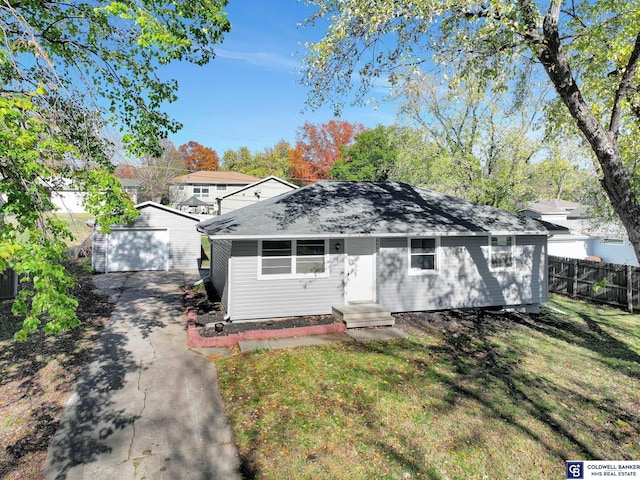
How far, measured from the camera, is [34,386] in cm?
630

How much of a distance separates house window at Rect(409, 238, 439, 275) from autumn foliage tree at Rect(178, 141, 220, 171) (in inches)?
2211

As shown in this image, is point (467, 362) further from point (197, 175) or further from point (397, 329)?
point (197, 175)

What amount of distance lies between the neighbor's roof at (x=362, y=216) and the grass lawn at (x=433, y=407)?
2976 millimetres

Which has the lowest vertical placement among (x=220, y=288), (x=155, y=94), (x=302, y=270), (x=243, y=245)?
(x=220, y=288)

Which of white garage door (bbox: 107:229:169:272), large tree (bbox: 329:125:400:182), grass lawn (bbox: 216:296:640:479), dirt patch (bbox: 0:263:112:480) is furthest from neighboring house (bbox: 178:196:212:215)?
grass lawn (bbox: 216:296:640:479)

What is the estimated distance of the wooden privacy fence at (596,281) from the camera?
1369cm

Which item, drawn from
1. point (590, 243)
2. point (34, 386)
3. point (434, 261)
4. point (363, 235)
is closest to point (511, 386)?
point (363, 235)

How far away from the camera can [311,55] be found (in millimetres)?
7832

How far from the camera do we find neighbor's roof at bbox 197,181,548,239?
9750 mm

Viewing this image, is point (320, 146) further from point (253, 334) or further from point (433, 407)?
point (433, 407)

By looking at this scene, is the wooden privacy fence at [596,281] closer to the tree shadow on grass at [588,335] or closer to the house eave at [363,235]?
the tree shadow on grass at [588,335]

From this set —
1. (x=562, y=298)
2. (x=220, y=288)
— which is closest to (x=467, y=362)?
(x=220, y=288)

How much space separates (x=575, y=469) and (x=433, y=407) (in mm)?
Answer: 1839

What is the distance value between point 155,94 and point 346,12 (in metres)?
4.17
